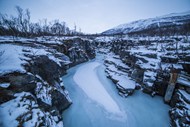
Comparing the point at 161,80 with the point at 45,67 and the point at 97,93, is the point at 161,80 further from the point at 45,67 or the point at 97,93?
the point at 45,67

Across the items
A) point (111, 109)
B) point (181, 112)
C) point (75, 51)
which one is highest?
point (75, 51)

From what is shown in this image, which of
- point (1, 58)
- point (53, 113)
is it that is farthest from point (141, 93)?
point (1, 58)

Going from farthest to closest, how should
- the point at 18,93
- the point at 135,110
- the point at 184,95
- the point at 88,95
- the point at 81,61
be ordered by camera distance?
the point at 81,61 → the point at 88,95 → the point at 135,110 → the point at 184,95 → the point at 18,93

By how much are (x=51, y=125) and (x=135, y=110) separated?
9983mm

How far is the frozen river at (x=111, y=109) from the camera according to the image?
9.86m

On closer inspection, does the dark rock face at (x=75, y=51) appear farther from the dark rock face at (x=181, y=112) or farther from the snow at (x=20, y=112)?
the dark rock face at (x=181, y=112)

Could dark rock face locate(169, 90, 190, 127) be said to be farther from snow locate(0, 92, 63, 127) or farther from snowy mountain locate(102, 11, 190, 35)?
snowy mountain locate(102, 11, 190, 35)

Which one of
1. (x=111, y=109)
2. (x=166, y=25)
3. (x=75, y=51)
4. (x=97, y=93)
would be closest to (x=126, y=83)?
(x=97, y=93)

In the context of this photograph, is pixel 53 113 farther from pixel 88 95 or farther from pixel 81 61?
pixel 81 61

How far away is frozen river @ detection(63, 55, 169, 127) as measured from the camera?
32.3 feet

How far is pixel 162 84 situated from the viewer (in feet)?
45.4

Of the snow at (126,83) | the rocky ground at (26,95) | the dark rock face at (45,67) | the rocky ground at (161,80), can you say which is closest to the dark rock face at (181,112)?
the rocky ground at (161,80)

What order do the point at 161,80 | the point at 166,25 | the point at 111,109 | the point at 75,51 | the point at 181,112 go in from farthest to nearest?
the point at 166,25 < the point at 75,51 < the point at 161,80 < the point at 111,109 < the point at 181,112

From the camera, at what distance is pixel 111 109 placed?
11.4m
